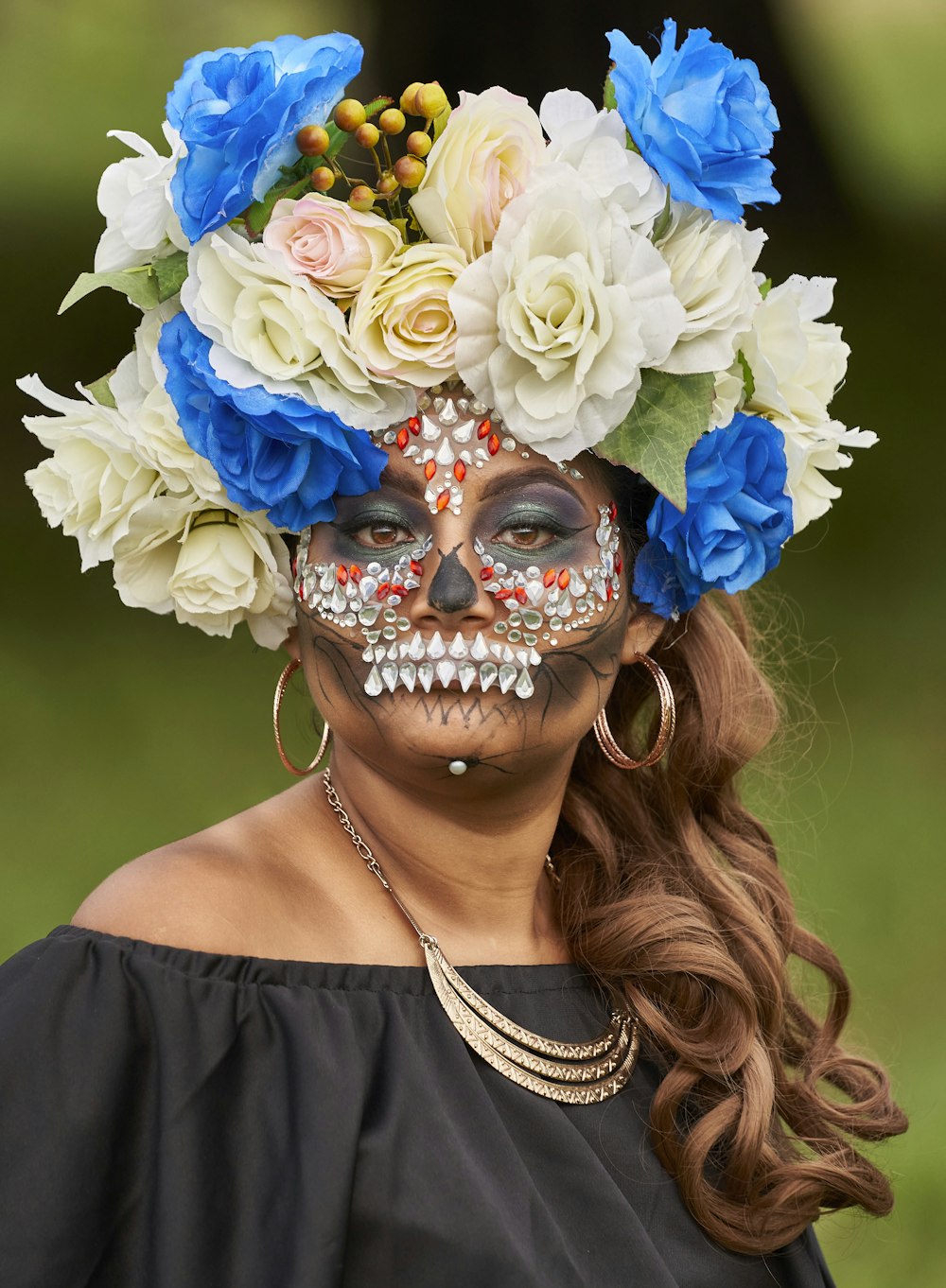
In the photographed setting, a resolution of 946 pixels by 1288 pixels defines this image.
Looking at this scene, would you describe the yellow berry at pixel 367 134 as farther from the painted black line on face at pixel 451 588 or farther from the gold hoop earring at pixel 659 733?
the gold hoop earring at pixel 659 733

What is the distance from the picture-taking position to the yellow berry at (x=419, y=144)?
234 centimetres

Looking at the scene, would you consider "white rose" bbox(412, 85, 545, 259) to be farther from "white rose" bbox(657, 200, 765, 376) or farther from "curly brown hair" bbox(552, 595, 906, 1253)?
"curly brown hair" bbox(552, 595, 906, 1253)

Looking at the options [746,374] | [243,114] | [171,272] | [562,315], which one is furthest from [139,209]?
[746,374]

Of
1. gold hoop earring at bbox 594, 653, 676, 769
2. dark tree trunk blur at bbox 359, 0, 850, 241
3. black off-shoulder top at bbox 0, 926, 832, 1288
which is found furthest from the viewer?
dark tree trunk blur at bbox 359, 0, 850, 241

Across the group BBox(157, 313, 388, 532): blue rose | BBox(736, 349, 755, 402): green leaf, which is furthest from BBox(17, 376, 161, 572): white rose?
BBox(736, 349, 755, 402): green leaf

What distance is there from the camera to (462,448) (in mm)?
2406

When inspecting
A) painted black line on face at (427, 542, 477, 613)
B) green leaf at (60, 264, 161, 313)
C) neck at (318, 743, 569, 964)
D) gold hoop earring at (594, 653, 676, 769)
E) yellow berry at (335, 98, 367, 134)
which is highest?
yellow berry at (335, 98, 367, 134)

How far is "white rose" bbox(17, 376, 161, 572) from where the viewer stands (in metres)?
2.46

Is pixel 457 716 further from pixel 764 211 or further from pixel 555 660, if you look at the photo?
pixel 764 211

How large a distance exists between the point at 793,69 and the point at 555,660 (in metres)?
5.46

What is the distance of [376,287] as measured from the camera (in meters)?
2.33

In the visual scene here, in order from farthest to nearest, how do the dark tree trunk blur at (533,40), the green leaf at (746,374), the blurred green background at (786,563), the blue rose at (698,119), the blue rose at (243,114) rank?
1. the dark tree trunk blur at (533,40)
2. the blurred green background at (786,563)
3. the green leaf at (746,374)
4. the blue rose at (698,119)
5. the blue rose at (243,114)

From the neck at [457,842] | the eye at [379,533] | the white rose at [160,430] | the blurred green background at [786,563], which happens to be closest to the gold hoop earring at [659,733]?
the neck at [457,842]

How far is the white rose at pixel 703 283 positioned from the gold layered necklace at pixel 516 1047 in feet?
2.94
